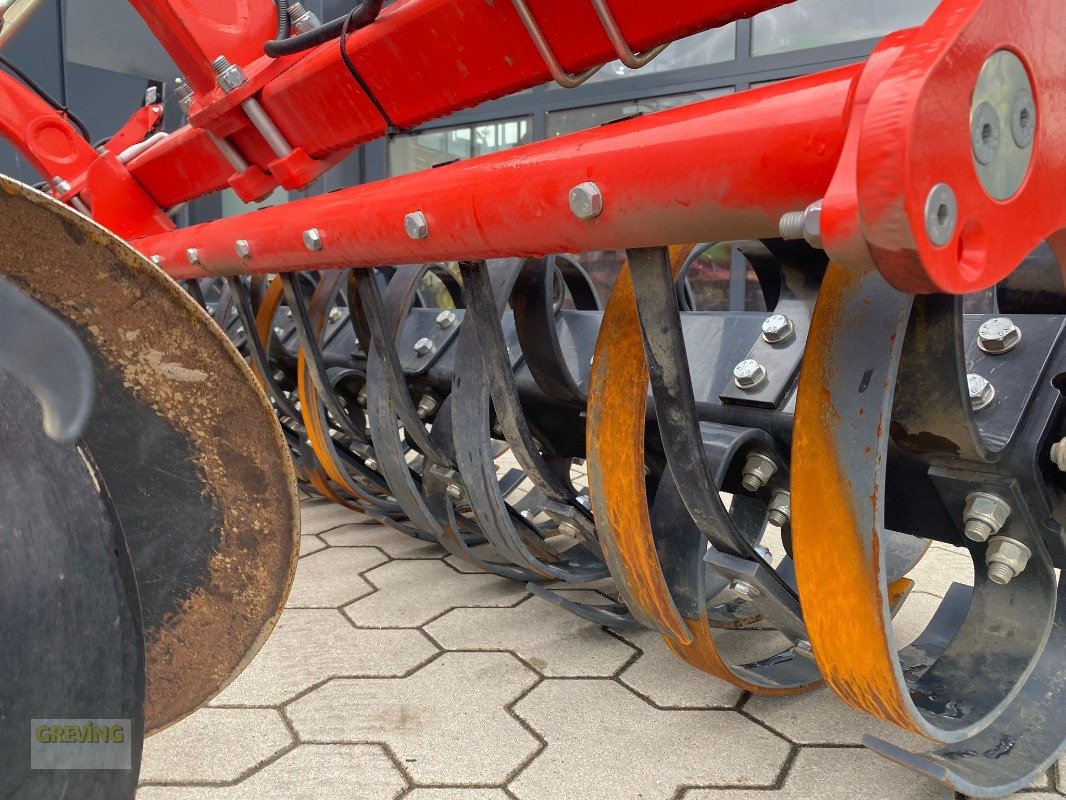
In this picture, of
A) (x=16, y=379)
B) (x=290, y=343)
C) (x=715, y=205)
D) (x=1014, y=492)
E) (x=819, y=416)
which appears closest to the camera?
(x=16, y=379)

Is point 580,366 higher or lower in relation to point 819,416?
lower

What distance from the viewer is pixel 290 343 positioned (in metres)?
2.40

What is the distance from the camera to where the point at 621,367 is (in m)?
1.08

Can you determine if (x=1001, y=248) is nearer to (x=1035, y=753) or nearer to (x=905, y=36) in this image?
(x=905, y=36)

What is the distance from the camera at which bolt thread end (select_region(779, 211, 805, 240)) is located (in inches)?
22.9

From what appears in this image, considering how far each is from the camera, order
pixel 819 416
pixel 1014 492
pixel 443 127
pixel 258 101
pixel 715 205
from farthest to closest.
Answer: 1. pixel 443 127
2. pixel 258 101
3. pixel 1014 492
4. pixel 819 416
5. pixel 715 205

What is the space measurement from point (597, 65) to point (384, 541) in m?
1.43

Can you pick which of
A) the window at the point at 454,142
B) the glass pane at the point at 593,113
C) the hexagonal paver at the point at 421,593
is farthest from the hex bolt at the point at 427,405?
the window at the point at 454,142

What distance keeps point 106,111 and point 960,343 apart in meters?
6.08

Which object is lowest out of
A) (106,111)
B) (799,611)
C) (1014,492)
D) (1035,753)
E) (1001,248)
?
(1035,753)

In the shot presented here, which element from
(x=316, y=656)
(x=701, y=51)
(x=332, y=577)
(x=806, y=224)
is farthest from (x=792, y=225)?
(x=701, y=51)

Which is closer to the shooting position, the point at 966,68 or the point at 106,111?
the point at 966,68

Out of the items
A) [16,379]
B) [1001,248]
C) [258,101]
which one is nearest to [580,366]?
[258,101]

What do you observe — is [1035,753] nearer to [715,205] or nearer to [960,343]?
[960,343]
